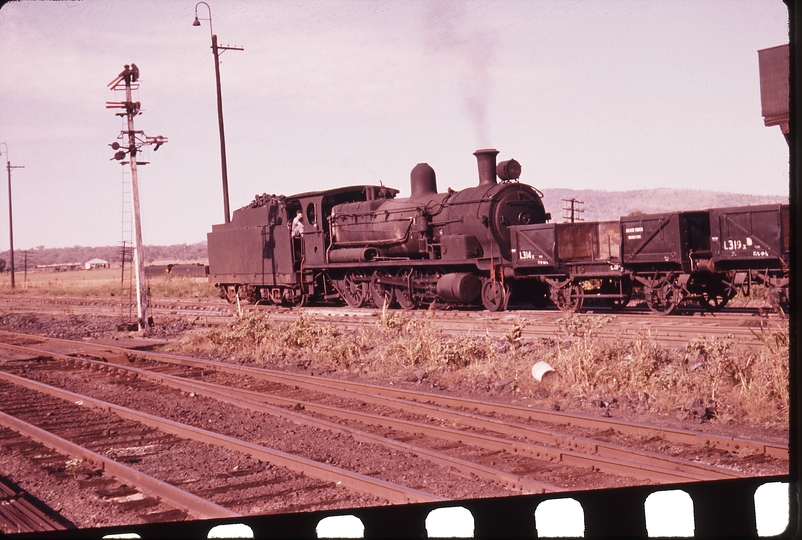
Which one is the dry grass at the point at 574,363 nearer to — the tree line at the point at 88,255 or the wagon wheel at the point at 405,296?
the wagon wheel at the point at 405,296

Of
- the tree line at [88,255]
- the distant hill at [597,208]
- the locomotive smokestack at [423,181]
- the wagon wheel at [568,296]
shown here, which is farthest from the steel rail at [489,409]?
the distant hill at [597,208]

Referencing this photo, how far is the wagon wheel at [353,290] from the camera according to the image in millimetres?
20922

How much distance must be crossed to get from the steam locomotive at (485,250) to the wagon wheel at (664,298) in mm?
23

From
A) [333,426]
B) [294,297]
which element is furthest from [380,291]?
[333,426]

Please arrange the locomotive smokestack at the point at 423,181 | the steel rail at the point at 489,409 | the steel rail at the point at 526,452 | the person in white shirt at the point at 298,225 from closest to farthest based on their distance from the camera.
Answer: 1. the steel rail at the point at 526,452
2. the steel rail at the point at 489,409
3. the locomotive smokestack at the point at 423,181
4. the person in white shirt at the point at 298,225

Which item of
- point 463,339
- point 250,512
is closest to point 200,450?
point 250,512

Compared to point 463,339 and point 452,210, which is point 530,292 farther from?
point 463,339

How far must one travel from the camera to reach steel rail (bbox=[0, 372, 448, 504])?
5414 millimetres

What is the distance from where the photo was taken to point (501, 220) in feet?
56.3

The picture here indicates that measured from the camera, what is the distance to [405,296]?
64.1ft

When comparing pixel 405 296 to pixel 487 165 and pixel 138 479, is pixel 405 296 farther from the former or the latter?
pixel 138 479

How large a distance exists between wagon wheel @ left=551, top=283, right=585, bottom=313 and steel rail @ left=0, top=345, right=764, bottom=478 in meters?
7.71

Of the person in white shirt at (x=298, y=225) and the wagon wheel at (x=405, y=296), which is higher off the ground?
the person in white shirt at (x=298, y=225)

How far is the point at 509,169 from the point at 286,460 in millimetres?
12496
